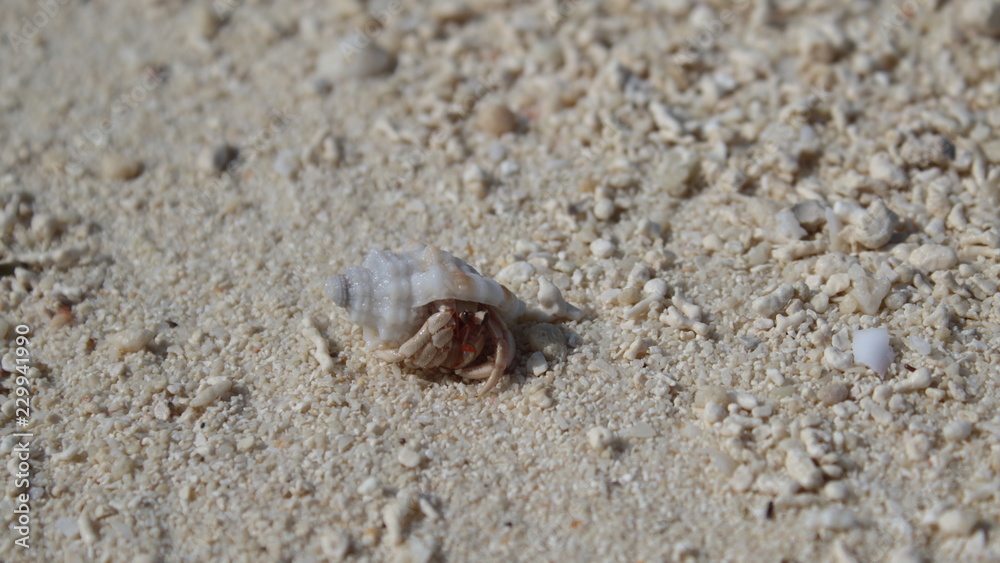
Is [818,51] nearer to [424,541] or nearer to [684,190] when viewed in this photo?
[684,190]

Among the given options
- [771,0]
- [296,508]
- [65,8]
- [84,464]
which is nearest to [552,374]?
[296,508]

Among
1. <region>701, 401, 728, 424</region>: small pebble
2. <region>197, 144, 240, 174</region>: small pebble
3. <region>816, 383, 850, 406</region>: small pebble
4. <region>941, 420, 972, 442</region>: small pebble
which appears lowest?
<region>941, 420, 972, 442</region>: small pebble

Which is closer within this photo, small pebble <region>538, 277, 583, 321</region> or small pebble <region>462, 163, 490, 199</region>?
small pebble <region>538, 277, 583, 321</region>

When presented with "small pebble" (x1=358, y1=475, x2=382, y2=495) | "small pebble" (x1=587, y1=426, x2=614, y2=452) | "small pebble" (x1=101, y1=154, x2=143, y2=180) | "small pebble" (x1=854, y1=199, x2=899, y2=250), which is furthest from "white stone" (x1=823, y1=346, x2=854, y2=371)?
"small pebble" (x1=101, y1=154, x2=143, y2=180)

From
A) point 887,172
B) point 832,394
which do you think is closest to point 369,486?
point 832,394

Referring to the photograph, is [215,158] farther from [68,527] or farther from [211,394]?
[68,527]

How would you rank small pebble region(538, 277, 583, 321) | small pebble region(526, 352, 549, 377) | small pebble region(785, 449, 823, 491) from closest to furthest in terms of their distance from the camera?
small pebble region(785, 449, 823, 491), small pebble region(526, 352, 549, 377), small pebble region(538, 277, 583, 321)

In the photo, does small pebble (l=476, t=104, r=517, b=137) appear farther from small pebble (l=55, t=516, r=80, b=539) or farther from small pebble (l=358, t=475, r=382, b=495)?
small pebble (l=55, t=516, r=80, b=539)

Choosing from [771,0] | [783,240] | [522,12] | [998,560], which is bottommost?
[998,560]

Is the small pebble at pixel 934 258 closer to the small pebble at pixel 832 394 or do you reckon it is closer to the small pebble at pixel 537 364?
the small pebble at pixel 832 394
